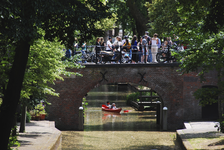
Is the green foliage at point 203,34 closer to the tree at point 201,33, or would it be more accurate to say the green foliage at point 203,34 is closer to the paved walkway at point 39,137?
the tree at point 201,33

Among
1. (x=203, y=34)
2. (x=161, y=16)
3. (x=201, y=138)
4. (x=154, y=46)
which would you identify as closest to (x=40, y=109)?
(x=154, y=46)

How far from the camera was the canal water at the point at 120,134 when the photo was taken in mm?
15039

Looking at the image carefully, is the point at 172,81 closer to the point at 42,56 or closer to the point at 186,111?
the point at 186,111

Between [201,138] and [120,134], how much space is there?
5.54 meters

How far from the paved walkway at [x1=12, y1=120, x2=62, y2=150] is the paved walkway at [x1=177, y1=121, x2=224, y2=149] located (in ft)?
16.0

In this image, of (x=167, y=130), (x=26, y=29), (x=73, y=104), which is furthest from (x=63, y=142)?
(x=26, y=29)

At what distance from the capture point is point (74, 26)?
8.25 m

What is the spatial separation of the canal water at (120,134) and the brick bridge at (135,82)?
1361mm

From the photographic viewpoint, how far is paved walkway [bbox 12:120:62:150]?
39.2ft

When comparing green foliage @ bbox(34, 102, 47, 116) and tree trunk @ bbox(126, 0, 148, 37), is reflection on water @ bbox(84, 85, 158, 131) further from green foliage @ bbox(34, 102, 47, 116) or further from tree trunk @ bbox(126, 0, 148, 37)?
tree trunk @ bbox(126, 0, 148, 37)

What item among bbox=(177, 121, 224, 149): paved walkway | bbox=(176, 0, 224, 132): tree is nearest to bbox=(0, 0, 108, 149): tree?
bbox=(176, 0, 224, 132): tree

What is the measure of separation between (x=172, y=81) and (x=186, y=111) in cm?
193

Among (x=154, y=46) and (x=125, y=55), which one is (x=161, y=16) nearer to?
(x=154, y=46)

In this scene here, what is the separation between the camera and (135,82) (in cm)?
2027
